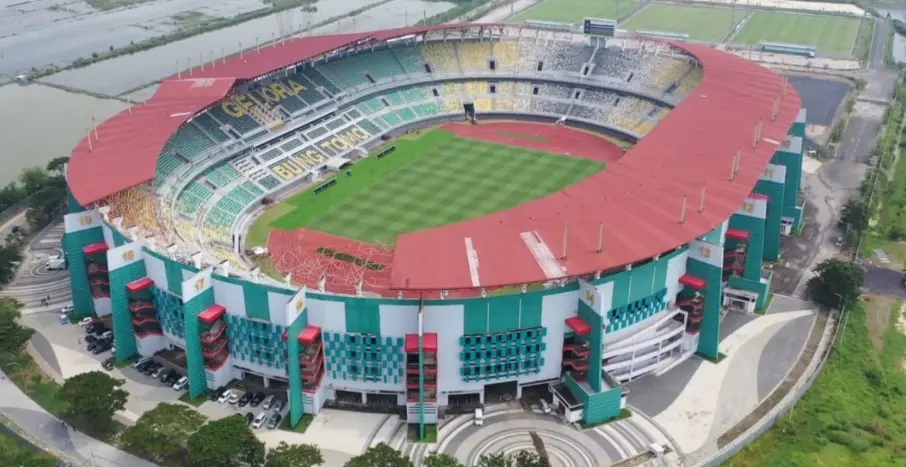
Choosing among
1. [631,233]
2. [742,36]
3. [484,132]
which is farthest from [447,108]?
[742,36]

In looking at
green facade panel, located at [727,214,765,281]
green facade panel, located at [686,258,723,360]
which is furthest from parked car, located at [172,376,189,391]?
green facade panel, located at [727,214,765,281]

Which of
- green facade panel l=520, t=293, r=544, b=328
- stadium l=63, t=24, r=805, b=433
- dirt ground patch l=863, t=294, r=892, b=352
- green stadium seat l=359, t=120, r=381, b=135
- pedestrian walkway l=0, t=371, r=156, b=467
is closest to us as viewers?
pedestrian walkway l=0, t=371, r=156, b=467

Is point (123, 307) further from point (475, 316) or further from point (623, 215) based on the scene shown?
point (623, 215)

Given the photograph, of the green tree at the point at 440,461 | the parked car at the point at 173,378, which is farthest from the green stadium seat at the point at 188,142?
the green tree at the point at 440,461

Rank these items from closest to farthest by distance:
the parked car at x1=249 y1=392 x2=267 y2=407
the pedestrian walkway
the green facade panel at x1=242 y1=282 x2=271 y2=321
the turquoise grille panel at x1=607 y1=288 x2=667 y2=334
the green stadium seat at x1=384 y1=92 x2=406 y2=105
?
the pedestrian walkway
the green facade panel at x1=242 y1=282 x2=271 y2=321
the parked car at x1=249 y1=392 x2=267 y2=407
the turquoise grille panel at x1=607 y1=288 x2=667 y2=334
the green stadium seat at x1=384 y1=92 x2=406 y2=105

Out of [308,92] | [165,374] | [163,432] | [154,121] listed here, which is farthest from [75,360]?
[308,92]

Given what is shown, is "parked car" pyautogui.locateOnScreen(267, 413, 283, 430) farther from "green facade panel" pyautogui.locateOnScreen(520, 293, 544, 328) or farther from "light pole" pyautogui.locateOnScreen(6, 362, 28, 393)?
"light pole" pyautogui.locateOnScreen(6, 362, 28, 393)

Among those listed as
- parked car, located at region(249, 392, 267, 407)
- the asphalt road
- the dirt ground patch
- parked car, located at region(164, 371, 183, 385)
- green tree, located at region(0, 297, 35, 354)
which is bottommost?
parked car, located at region(249, 392, 267, 407)

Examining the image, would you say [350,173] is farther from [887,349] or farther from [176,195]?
[887,349]
